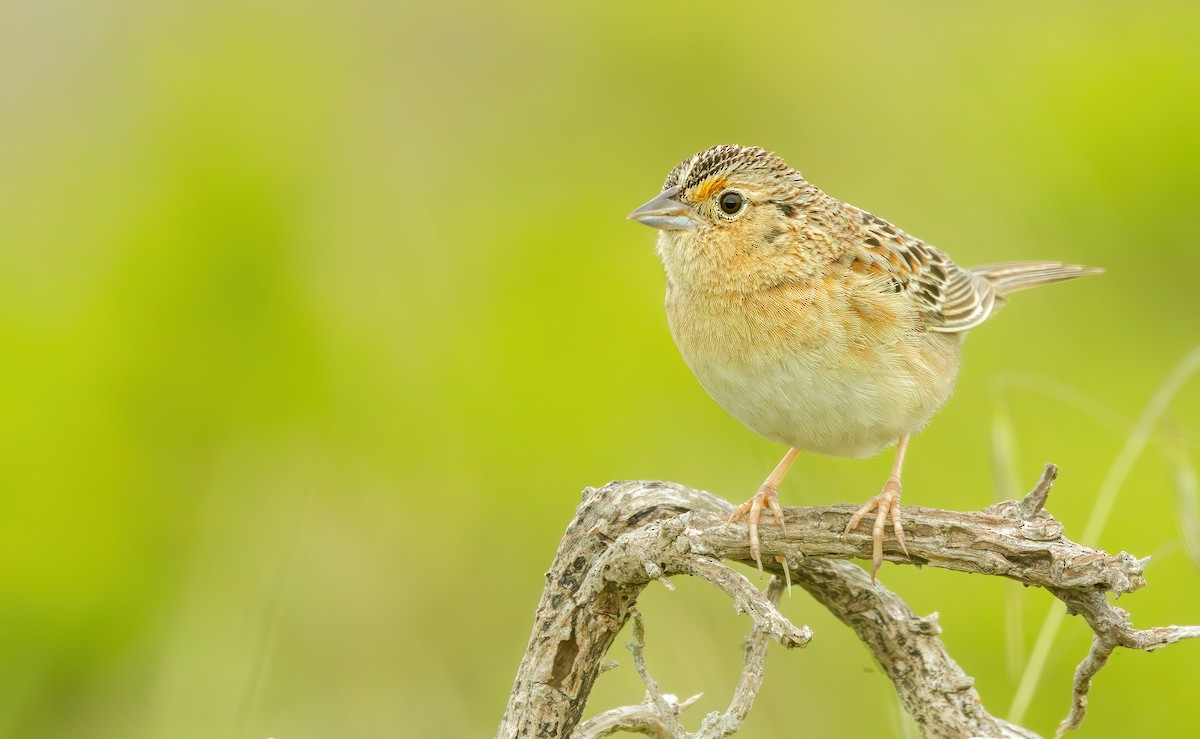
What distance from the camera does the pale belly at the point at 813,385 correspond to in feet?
13.3

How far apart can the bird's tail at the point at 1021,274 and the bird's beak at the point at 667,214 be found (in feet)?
5.03

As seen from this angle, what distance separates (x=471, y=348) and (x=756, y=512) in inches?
122

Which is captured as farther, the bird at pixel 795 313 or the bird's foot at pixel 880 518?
the bird at pixel 795 313

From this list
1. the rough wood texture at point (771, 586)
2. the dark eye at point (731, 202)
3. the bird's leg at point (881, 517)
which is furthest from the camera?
the dark eye at point (731, 202)

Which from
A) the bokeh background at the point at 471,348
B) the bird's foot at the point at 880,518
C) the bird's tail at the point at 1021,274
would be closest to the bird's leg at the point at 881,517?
the bird's foot at the point at 880,518

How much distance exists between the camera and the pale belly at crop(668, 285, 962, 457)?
13.3ft

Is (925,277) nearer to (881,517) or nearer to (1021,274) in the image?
(1021,274)

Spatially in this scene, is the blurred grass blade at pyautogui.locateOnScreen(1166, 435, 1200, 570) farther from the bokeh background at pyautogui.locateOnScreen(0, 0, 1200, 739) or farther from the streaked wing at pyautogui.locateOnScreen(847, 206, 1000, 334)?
the streaked wing at pyautogui.locateOnScreen(847, 206, 1000, 334)

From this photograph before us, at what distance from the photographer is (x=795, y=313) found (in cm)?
416

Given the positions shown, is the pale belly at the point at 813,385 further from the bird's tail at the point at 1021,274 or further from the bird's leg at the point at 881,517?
the bird's tail at the point at 1021,274

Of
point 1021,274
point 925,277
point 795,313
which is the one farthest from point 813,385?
point 1021,274

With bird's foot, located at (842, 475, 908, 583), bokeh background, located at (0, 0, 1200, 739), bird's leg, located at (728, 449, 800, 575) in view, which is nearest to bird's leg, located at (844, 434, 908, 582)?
bird's foot, located at (842, 475, 908, 583)

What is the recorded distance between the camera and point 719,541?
336 cm

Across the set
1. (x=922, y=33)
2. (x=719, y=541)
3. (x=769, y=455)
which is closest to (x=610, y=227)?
(x=769, y=455)
